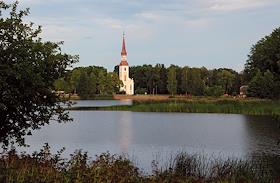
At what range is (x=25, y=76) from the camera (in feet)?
33.9

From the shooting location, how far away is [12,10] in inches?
451

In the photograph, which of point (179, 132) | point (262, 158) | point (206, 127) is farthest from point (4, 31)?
point (206, 127)

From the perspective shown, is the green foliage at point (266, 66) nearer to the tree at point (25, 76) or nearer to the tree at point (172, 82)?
the tree at point (172, 82)

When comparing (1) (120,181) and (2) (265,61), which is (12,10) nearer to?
(1) (120,181)

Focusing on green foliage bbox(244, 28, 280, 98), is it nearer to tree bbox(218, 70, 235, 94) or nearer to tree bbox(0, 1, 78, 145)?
tree bbox(218, 70, 235, 94)

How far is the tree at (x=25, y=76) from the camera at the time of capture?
1038 cm

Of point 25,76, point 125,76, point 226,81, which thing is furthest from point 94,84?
point 25,76

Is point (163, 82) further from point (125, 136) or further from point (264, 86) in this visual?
point (125, 136)

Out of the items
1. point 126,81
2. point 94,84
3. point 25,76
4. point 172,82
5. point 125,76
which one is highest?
point 125,76

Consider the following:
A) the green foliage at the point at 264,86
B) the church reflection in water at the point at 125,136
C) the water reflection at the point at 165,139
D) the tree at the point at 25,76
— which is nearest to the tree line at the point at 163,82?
the green foliage at the point at 264,86

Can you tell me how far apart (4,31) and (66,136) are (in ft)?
56.2

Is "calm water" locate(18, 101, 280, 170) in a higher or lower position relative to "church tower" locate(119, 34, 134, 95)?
lower

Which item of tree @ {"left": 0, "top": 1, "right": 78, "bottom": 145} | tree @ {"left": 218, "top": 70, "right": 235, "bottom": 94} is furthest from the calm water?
tree @ {"left": 218, "top": 70, "right": 235, "bottom": 94}

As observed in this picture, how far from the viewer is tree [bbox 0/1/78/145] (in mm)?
10377
